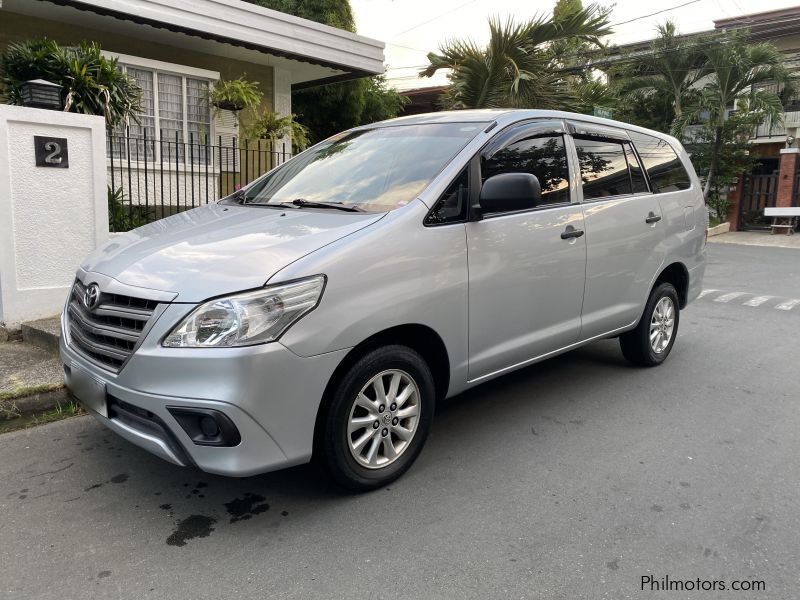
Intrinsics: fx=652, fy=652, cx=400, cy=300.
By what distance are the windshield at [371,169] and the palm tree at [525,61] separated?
24.1 ft

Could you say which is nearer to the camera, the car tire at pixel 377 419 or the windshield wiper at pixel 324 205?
the car tire at pixel 377 419

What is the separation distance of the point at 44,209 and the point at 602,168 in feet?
15.1

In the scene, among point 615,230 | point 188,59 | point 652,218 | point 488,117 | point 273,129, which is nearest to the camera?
point 488,117

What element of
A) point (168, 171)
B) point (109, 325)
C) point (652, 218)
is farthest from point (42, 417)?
point (168, 171)

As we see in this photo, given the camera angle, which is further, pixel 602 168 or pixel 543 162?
pixel 602 168

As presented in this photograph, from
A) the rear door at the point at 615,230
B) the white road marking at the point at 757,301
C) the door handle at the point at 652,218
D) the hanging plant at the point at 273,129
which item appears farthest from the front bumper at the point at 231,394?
the hanging plant at the point at 273,129

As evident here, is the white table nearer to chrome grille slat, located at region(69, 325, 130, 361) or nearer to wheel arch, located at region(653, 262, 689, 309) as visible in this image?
wheel arch, located at region(653, 262, 689, 309)

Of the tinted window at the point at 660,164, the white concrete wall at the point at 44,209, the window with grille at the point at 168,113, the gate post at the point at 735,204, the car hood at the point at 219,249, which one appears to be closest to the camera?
the car hood at the point at 219,249

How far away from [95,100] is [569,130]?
5018mm

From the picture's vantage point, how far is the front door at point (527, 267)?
3.56m

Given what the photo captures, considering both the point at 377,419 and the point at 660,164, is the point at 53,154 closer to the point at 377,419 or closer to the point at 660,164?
the point at 377,419

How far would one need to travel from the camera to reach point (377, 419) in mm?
3129

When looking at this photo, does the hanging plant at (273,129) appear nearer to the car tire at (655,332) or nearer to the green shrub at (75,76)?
the green shrub at (75,76)

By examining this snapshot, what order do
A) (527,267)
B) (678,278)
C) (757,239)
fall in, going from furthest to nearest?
1. (757,239)
2. (678,278)
3. (527,267)
